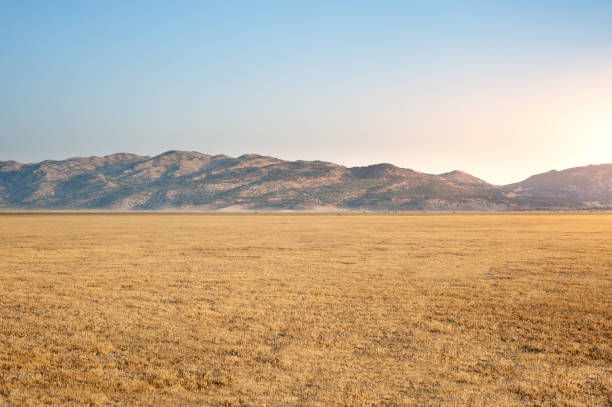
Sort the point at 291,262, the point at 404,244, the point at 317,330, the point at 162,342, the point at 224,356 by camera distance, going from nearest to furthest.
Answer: the point at 224,356 < the point at 162,342 < the point at 317,330 < the point at 291,262 < the point at 404,244

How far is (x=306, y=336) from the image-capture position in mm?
10844

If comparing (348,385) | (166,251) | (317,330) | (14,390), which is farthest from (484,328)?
(166,251)

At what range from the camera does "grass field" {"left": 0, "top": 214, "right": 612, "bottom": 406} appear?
7723mm

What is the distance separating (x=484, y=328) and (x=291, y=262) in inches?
543

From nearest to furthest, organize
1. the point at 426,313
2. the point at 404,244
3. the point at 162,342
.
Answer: the point at 162,342, the point at 426,313, the point at 404,244

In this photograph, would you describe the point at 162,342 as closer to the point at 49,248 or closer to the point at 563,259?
the point at 563,259

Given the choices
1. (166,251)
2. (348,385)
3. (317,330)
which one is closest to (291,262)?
(166,251)

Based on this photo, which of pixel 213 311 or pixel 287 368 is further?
pixel 213 311

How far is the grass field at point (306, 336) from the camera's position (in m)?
7.72

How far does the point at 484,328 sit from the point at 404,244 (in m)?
23.7

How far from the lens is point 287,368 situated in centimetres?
876

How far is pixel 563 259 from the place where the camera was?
25.4 meters

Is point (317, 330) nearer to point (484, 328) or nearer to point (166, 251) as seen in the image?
point (484, 328)

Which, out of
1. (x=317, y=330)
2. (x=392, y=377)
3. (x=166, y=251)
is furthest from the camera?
(x=166, y=251)
